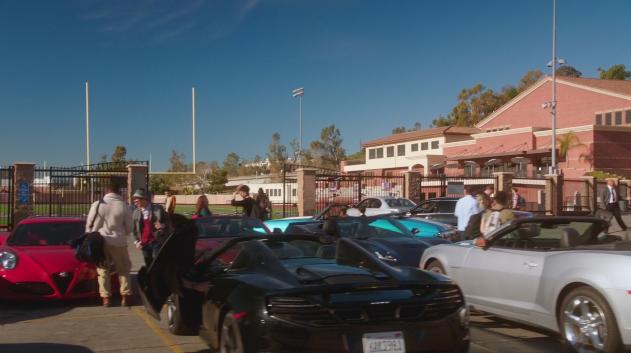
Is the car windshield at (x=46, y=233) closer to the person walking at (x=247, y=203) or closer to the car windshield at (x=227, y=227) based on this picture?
the car windshield at (x=227, y=227)

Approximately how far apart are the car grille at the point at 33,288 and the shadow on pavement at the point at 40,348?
6.21 feet

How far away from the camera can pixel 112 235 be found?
26.6ft

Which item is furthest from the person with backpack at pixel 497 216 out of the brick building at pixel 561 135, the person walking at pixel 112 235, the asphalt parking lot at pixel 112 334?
the brick building at pixel 561 135

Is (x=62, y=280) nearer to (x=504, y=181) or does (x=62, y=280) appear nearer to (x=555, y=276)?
(x=555, y=276)

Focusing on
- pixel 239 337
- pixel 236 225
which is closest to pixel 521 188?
pixel 236 225

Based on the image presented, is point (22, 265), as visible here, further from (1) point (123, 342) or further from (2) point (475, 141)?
(2) point (475, 141)

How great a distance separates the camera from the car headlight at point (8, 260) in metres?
8.16

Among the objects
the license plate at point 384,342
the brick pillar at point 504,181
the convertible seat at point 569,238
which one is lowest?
the license plate at point 384,342

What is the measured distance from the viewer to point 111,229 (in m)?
8.11

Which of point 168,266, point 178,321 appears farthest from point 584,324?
point 168,266

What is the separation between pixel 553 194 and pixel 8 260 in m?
26.7

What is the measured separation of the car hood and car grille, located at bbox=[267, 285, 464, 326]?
5.08 meters

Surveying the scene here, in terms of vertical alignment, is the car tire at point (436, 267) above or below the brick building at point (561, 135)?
below

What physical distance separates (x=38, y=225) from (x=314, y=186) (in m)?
14.5
